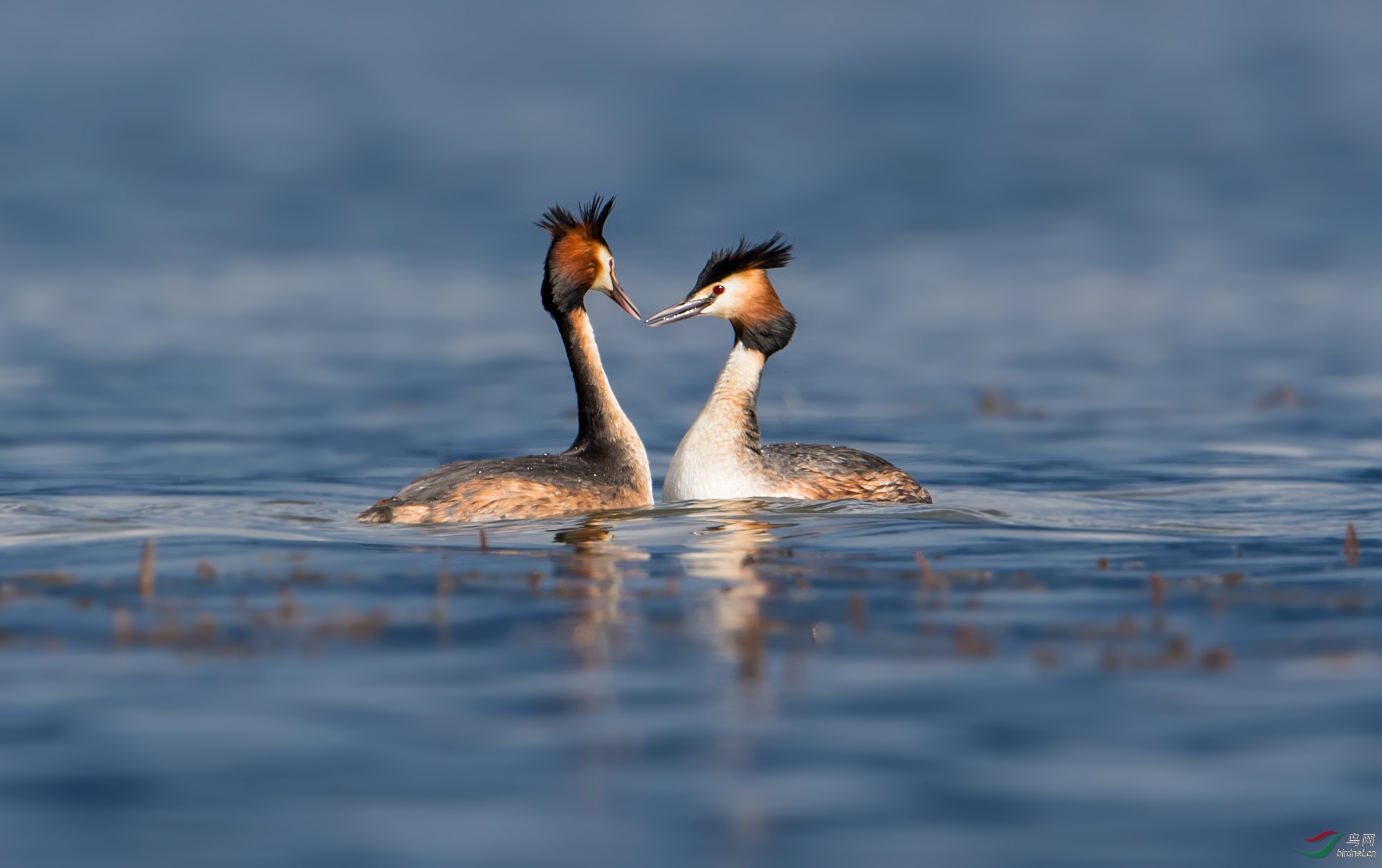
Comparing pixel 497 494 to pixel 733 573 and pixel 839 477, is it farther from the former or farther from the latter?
pixel 839 477

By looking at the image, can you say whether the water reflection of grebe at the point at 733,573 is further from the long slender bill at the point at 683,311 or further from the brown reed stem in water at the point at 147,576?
the brown reed stem in water at the point at 147,576

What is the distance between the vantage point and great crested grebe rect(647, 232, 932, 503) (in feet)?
43.9

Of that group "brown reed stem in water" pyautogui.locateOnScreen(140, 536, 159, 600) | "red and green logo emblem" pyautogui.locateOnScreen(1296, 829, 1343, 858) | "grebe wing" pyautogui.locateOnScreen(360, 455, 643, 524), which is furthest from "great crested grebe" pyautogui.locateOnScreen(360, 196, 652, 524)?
"red and green logo emblem" pyautogui.locateOnScreen(1296, 829, 1343, 858)

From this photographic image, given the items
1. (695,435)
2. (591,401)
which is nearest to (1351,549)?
(695,435)

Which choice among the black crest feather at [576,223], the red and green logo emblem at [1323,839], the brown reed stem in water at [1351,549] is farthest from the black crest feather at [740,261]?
the red and green logo emblem at [1323,839]

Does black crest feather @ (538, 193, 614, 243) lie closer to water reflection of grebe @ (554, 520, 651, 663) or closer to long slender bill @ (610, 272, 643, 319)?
long slender bill @ (610, 272, 643, 319)

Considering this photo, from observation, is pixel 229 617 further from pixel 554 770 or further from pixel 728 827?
pixel 728 827

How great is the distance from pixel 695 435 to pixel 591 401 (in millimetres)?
761

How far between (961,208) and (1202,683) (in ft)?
118

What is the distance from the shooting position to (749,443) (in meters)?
13.6

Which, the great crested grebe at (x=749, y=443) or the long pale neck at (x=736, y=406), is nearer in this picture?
the great crested grebe at (x=749, y=443)

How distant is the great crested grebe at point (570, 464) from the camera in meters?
12.3

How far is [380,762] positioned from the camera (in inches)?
273

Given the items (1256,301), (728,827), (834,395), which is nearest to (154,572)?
(728,827)
